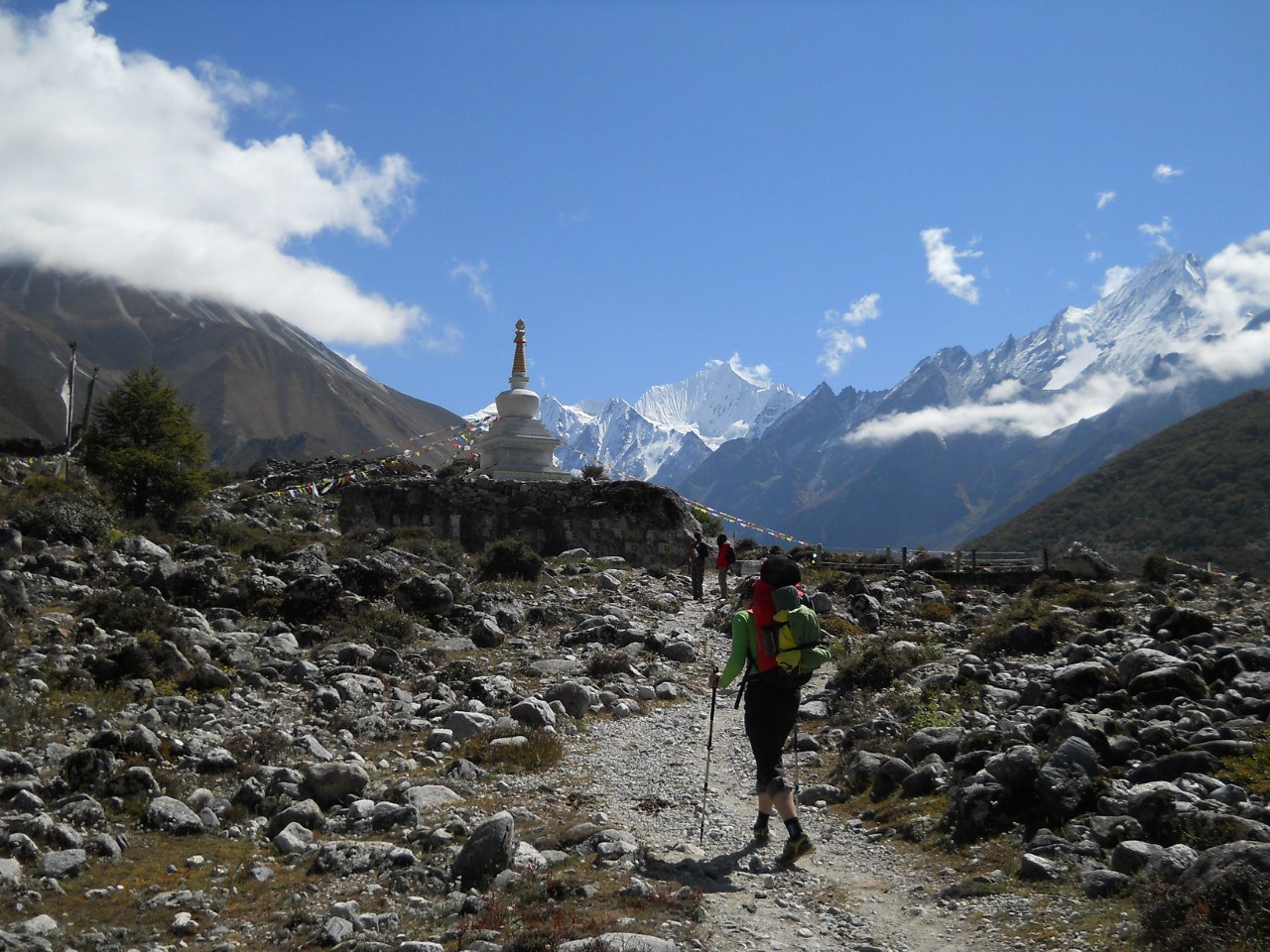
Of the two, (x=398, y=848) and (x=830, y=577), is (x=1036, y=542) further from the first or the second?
(x=398, y=848)

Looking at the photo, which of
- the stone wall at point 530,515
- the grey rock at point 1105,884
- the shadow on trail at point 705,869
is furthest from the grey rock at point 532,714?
the stone wall at point 530,515

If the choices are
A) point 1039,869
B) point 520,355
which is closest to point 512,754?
point 1039,869

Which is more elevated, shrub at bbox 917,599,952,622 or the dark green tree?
the dark green tree

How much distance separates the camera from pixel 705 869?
7629mm

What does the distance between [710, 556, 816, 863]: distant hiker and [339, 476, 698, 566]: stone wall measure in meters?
22.4

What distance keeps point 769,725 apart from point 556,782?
2797 millimetres

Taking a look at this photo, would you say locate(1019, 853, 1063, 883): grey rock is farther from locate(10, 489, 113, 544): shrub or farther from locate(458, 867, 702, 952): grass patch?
locate(10, 489, 113, 544): shrub

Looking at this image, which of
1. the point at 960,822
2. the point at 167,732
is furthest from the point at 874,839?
the point at 167,732

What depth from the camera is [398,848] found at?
301 inches

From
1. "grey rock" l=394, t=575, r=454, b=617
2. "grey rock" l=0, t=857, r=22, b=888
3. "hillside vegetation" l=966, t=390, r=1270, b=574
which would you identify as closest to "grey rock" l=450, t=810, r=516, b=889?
"grey rock" l=0, t=857, r=22, b=888

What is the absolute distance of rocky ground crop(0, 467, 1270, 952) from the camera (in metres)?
6.43

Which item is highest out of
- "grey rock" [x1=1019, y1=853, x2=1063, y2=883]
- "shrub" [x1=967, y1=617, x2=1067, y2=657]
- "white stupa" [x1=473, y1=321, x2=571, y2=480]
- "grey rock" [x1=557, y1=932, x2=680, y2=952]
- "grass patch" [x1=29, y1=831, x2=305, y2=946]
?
"white stupa" [x1=473, y1=321, x2=571, y2=480]

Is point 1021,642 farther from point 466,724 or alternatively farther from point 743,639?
point 743,639

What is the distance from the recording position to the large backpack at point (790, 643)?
8.16m
